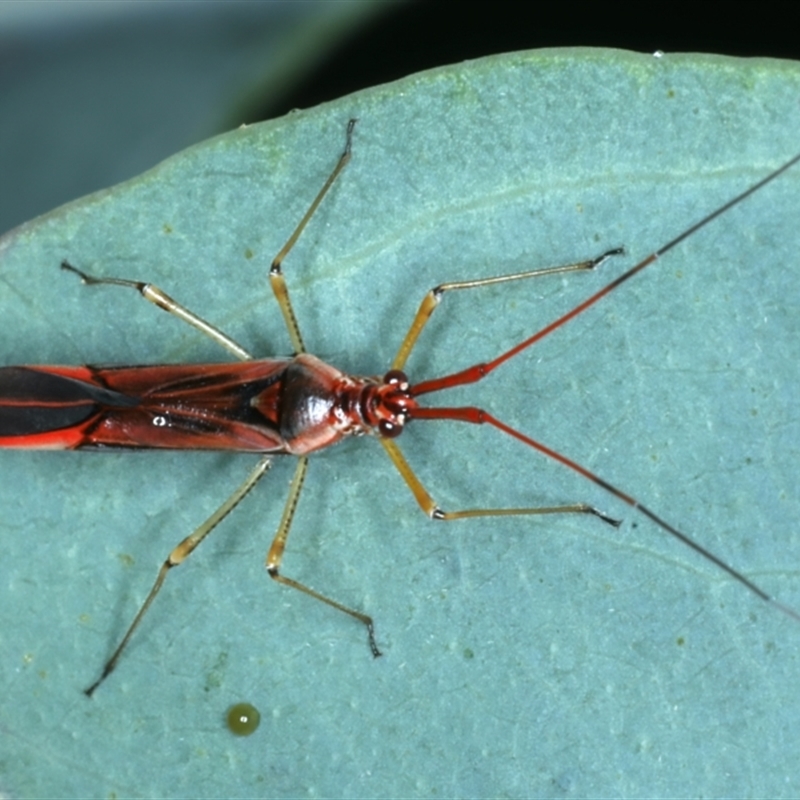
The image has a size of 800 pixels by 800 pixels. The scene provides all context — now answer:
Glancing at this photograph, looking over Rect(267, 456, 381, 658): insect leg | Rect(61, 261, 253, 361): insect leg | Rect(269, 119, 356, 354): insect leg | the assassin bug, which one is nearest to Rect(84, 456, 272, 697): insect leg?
the assassin bug

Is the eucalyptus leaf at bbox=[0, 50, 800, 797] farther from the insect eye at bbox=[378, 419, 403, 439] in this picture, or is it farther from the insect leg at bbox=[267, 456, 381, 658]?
the insect eye at bbox=[378, 419, 403, 439]

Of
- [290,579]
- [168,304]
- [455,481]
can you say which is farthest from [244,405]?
[455,481]

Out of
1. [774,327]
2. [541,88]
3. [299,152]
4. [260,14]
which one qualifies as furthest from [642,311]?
[260,14]

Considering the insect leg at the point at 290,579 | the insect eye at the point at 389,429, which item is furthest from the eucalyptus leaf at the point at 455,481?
the insect eye at the point at 389,429

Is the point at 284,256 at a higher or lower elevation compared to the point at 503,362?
higher

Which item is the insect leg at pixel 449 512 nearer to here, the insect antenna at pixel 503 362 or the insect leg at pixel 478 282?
the insect antenna at pixel 503 362

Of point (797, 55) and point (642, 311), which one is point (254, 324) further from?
point (797, 55)

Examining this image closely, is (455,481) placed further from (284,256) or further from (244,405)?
(284,256)
